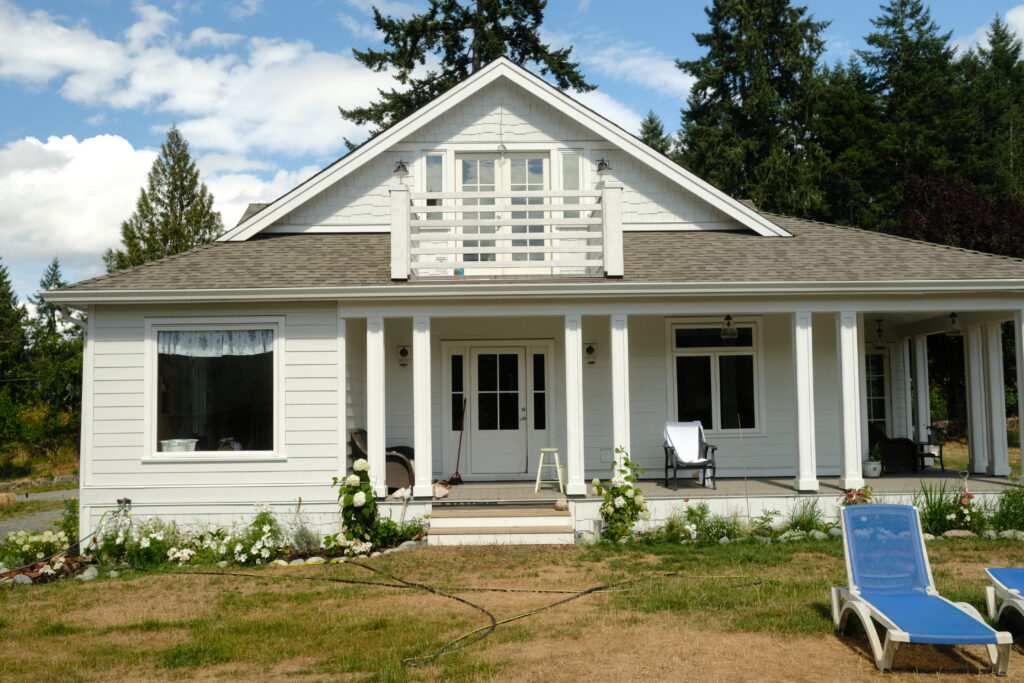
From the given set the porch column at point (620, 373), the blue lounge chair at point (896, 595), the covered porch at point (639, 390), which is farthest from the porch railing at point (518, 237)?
the blue lounge chair at point (896, 595)

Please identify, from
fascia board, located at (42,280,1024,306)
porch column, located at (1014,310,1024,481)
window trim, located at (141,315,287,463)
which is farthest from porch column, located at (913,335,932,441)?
window trim, located at (141,315,287,463)

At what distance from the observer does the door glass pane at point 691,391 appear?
12898 millimetres

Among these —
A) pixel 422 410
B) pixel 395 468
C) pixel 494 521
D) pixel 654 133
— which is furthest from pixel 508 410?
pixel 654 133

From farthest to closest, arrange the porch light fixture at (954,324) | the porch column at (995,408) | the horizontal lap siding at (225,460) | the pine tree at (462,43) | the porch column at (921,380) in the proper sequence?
the pine tree at (462,43)
the porch column at (921,380)
the porch light fixture at (954,324)
the porch column at (995,408)
the horizontal lap siding at (225,460)

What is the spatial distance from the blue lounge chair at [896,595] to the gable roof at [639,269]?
4.56 meters

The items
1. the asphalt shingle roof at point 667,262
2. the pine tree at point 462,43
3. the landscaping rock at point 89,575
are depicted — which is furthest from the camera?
the pine tree at point 462,43

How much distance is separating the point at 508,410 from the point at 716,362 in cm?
320

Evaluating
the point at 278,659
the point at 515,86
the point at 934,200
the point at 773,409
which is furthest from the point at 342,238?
the point at 934,200

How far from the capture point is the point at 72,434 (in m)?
25.2

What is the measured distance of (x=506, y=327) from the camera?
1294cm

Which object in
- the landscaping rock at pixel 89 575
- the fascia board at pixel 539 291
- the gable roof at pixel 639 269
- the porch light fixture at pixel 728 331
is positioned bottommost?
the landscaping rock at pixel 89 575

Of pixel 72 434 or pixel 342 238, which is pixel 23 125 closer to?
pixel 72 434

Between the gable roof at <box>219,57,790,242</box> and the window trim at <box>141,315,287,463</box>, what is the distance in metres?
2.53

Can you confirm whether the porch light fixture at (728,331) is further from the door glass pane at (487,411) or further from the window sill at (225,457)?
the window sill at (225,457)
